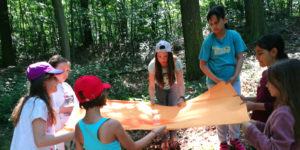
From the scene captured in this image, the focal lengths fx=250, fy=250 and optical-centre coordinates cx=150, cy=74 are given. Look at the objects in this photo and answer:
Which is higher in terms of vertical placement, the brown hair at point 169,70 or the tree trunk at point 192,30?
the tree trunk at point 192,30

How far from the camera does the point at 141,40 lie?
43.1ft

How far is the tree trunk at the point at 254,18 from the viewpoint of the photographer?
395 inches

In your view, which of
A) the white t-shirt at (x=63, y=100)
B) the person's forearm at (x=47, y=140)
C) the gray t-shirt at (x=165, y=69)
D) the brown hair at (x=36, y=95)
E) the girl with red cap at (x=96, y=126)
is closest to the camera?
the girl with red cap at (x=96, y=126)

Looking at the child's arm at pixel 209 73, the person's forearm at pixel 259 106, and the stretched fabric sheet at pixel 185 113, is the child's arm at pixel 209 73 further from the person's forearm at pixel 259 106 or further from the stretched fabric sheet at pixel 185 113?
the person's forearm at pixel 259 106

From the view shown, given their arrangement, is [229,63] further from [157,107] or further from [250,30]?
[250,30]

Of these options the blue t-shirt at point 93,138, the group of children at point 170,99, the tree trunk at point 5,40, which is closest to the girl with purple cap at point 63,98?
the group of children at point 170,99

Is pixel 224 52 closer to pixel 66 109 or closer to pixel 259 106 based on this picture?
pixel 259 106

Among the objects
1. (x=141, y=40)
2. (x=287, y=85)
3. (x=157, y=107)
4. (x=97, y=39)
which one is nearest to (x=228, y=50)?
(x=157, y=107)

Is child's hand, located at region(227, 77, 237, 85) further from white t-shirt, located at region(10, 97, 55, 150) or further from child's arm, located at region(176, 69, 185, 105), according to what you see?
white t-shirt, located at region(10, 97, 55, 150)

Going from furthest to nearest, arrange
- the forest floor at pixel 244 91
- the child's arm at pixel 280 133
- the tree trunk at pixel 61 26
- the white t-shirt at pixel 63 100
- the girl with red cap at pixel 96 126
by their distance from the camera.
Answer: the tree trunk at pixel 61 26, the forest floor at pixel 244 91, the white t-shirt at pixel 63 100, the girl with red cap at pixel 96 126, the child's arm at pixel 280 133

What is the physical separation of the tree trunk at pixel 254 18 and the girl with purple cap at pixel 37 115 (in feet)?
31.1

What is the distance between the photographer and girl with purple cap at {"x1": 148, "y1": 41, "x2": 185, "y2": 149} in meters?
3.62

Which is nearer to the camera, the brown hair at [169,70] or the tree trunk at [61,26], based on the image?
the brown hair at [169,70]

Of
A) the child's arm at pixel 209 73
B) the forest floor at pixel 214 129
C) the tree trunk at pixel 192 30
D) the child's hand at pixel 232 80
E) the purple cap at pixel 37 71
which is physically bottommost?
the forest floor at pixel 214 129
